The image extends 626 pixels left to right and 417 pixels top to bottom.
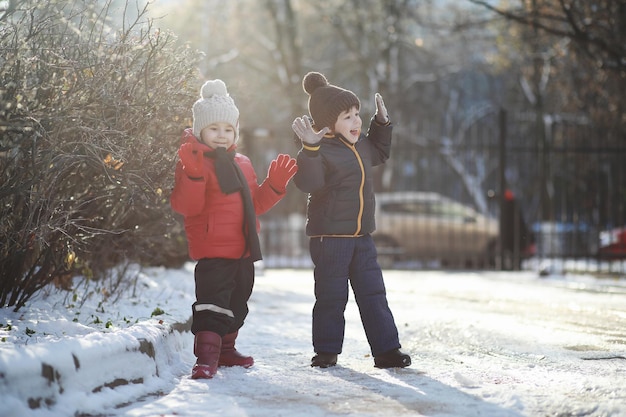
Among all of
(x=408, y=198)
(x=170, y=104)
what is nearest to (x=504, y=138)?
(x=408, y=198)

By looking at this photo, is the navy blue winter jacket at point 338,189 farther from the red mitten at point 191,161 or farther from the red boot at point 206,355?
the red boot at point 206,355

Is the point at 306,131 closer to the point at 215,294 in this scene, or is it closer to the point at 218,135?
the point at 218,135

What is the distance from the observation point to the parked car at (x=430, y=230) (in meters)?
17.5

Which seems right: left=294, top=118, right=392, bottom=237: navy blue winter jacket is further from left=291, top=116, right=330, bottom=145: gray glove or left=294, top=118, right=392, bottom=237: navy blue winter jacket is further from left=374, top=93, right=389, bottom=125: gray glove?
left=374, top=93, right=389, bottom=125: gray glove

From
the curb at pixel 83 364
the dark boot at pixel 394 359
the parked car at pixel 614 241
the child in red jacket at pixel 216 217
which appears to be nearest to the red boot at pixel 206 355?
the child in red jacket at pixel 216 217

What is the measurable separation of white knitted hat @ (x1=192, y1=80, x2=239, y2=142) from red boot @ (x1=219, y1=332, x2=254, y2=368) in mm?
1201

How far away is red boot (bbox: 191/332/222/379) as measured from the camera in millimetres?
5148

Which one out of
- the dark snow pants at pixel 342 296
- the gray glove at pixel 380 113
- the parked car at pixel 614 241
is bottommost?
the dark snow pants at pixel 342 296

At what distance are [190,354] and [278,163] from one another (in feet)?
4.86

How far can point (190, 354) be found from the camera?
612cm

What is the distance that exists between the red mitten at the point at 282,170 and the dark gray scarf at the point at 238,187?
0.66ft

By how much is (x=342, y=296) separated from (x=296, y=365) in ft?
1.68

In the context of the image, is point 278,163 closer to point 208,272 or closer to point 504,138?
point 208,272

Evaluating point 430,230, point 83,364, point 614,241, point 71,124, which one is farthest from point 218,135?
point 614,241
